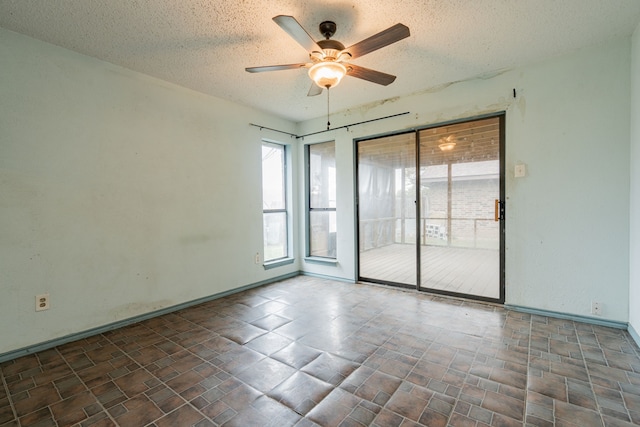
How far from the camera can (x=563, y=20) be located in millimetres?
2320

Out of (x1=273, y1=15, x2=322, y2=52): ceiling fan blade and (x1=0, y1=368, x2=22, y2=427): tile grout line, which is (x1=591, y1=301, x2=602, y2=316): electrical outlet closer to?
(x1=273, y1=15, x2=322, y2=52): ceiling fan blade

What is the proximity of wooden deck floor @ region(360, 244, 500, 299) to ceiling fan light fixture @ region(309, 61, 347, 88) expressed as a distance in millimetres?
2575

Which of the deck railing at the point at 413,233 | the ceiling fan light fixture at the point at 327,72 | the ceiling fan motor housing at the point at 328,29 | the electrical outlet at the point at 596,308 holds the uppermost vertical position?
the ceiling fan motor housing at the point at 328,29

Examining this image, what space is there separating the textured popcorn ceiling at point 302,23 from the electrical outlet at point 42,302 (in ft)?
6.49

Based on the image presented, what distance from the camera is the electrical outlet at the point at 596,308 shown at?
2780 millimetres

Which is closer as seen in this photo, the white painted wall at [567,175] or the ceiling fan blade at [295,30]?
the ceiling fan blade at [295,30]

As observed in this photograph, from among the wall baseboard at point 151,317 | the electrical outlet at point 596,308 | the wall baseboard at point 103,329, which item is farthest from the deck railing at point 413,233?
the wall baseboard at point 103,329

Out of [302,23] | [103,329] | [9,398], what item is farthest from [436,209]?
[9,398]

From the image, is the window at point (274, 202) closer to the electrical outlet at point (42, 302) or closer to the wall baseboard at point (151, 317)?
the wall baseboard at point (151, 317)

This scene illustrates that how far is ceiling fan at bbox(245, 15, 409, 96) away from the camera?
1886 mm

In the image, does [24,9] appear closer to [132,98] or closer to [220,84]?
[132,98]

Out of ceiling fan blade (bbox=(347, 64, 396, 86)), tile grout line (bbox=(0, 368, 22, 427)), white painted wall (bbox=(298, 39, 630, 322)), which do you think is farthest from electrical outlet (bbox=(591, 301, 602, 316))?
tile grout line (bbox=(0, 368, 22, 427))

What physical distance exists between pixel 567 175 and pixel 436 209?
4.45ft

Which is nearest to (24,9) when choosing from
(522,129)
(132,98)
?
(132,98)
